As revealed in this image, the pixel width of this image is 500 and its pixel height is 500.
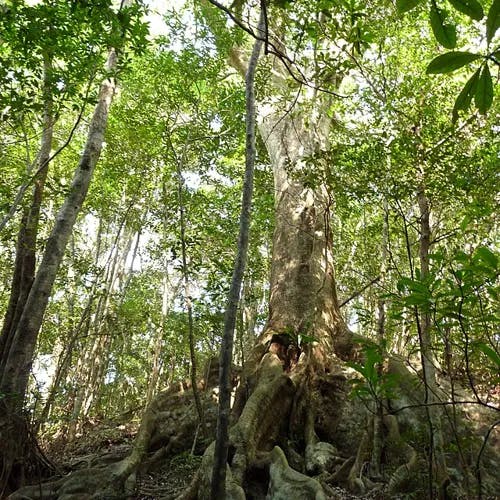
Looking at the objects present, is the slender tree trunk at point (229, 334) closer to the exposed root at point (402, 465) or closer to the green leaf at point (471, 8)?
A: the exposed root at point (402, 465)

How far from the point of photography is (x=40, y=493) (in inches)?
154

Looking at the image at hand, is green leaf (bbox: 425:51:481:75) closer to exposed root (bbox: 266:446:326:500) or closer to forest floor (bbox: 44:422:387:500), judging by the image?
exposed root (bbox: 266:446:326:500)

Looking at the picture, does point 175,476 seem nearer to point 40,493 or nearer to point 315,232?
point 40,493

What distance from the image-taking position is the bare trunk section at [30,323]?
13.4 feet

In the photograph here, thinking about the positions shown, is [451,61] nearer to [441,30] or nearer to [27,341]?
[441,30]

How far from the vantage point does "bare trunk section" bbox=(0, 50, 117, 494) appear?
13.4ft

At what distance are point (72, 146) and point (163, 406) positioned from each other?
29.2 feet

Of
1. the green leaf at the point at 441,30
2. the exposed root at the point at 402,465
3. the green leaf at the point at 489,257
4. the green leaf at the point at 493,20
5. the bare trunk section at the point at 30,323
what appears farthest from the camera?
the bare trunk section at the point at 30,323

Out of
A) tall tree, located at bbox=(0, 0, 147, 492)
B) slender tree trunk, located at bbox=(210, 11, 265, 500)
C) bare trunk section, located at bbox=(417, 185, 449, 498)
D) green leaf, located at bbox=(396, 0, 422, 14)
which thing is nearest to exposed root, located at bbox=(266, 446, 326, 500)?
slender tree trunk, located at bbox=(210, 11, 265, 500)

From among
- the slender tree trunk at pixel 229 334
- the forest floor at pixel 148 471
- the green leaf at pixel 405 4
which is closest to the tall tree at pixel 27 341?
the forest floor at pixel 148 471

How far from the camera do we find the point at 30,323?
15.1 feet

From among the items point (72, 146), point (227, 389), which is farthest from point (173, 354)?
point (227, 389)

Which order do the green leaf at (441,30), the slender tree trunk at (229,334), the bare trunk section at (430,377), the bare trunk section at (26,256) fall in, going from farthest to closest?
the bare trunk section at (26,256) → the bare trunk section at (430,377) → the slender tree trunk at (229,334) → the green leaf at (441,30)

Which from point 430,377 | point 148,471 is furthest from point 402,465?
point 148,471
